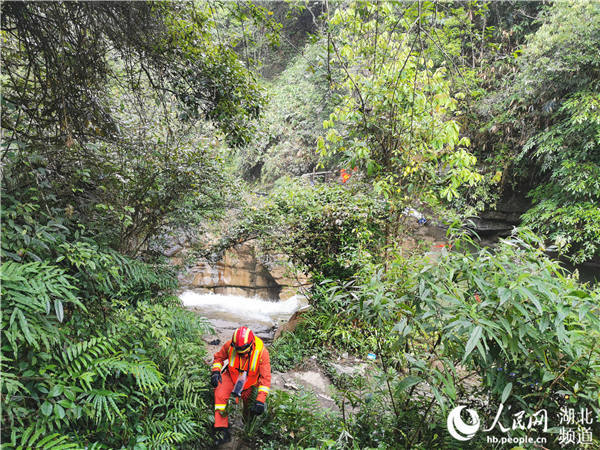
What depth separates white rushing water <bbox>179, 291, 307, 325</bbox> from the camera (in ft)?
35.3

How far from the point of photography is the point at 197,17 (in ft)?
12.4

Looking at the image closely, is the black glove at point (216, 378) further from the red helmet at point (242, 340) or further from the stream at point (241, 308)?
the stream at point (241, 308)

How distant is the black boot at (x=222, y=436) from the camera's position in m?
3.44

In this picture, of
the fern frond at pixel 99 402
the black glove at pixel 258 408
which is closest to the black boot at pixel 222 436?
the black glove at pixel 258 408

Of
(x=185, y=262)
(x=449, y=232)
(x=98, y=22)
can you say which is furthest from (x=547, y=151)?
(x=98, y=22)

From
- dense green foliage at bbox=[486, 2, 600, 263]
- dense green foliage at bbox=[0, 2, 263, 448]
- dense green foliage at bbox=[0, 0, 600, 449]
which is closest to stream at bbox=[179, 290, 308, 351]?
dense green foliage at bbox=[0, 0, 600, 449]

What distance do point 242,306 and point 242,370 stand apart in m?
8.60

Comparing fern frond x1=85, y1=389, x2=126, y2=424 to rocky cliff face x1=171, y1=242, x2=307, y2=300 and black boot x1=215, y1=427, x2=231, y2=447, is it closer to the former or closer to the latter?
black boot x1=215, y1=427, x2=231, y2=447

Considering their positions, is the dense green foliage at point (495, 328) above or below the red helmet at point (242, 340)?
above

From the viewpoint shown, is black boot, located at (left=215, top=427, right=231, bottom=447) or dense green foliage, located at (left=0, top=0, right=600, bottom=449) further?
black boot, located at (left=215, top=427, right=231, bottom=447)

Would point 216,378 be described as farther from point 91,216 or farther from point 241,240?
point 241,240

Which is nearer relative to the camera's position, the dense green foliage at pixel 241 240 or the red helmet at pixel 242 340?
the dense green foliage at pixel 241 240

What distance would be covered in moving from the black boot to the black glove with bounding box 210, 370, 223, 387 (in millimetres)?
455

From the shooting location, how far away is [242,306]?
12031mm
